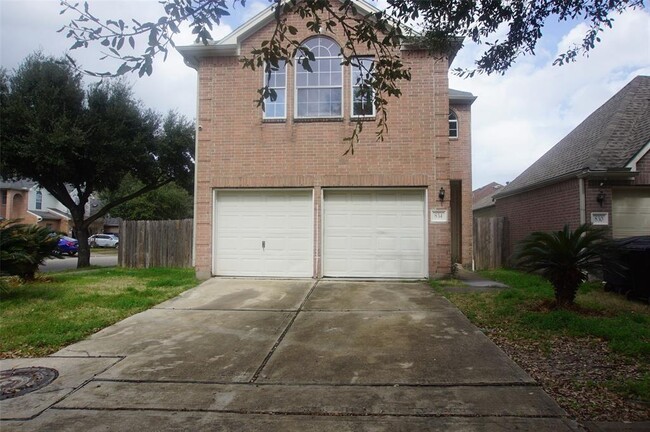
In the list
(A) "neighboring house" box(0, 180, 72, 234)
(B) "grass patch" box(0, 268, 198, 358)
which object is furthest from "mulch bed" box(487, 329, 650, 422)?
(A) "neighboring house" box(0, 180, 72, 234)

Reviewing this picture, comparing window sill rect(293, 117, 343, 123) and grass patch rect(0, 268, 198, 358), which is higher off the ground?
window sill rect(293, 117, 343, 123)

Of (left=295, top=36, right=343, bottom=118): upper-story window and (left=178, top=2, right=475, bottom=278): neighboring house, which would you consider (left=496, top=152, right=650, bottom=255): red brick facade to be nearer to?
(left=178, top=2, right=475, bottom=278): neighboring house

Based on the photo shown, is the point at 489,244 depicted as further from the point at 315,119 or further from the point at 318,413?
the point at 318,413

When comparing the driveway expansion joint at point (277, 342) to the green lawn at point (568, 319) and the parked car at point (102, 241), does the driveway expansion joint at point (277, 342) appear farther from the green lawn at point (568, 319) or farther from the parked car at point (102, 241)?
the parked car at point (102, 241)

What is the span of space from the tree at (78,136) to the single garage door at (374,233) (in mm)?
10030

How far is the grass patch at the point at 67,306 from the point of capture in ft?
18.8

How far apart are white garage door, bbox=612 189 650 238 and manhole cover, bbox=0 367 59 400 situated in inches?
494

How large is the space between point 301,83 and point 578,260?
754 cm

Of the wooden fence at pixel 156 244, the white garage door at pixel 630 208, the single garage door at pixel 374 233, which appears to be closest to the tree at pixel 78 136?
the wooden fence at pixel 156 244

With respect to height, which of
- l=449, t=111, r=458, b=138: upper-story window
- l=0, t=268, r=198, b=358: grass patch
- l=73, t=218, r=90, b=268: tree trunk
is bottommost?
l=0, t=268, r=198, b=358: grass patch

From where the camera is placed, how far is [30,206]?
140ft

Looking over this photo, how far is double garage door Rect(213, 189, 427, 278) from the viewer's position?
1078 centimetres

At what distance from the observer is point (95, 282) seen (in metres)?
10.9

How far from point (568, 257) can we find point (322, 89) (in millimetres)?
7005
